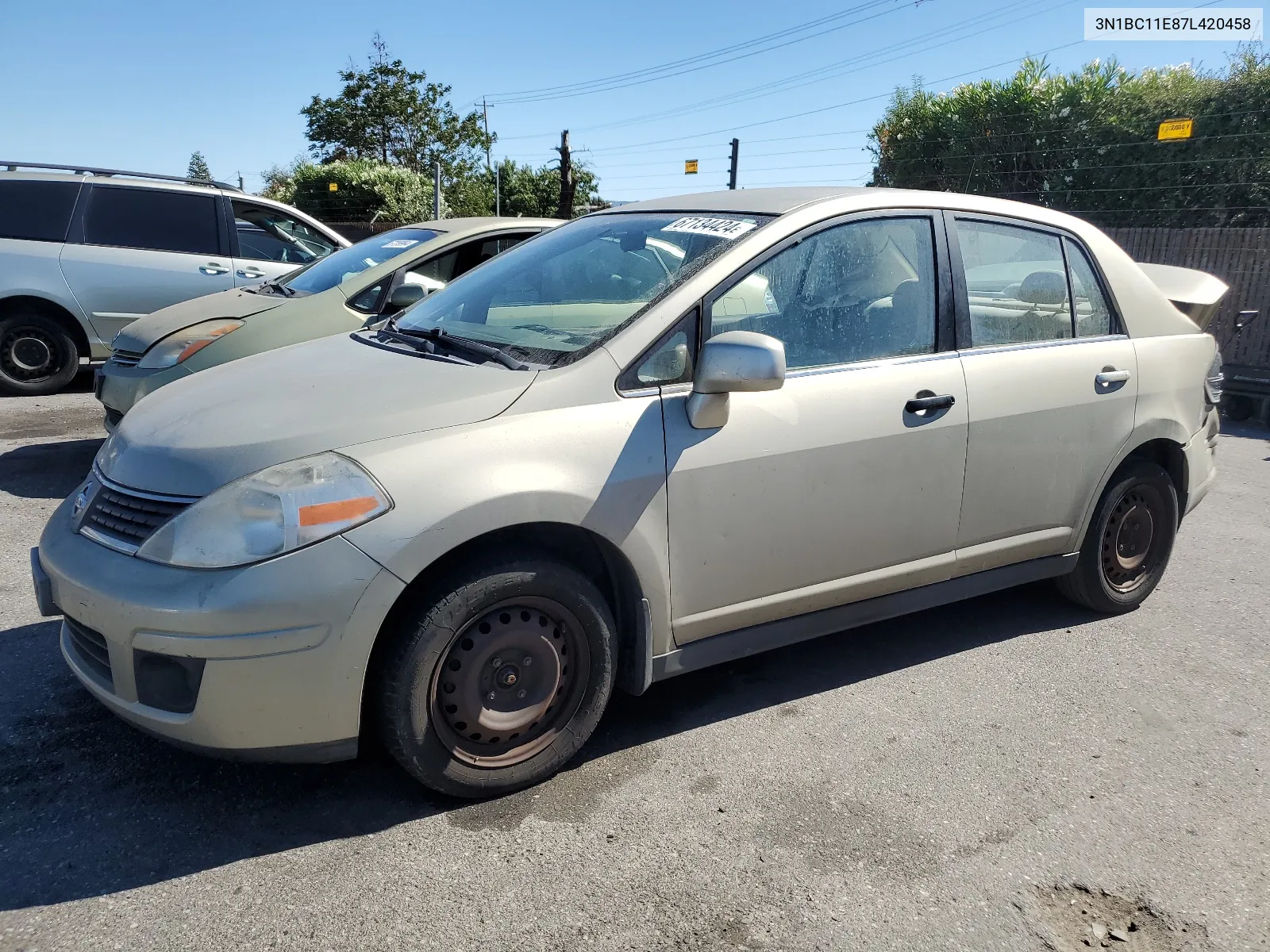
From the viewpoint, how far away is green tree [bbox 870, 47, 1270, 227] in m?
15.8

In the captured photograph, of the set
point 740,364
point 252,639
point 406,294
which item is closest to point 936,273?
point 740,364

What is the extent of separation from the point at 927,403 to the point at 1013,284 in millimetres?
825

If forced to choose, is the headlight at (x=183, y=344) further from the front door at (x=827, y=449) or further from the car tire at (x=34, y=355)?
the car tire at (x=34, y=355)

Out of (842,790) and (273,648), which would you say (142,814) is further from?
(842,790)

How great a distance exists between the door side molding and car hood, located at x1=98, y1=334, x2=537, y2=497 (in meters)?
1.01

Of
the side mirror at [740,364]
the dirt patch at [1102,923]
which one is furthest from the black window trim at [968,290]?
the dirt patch at [1102,923]

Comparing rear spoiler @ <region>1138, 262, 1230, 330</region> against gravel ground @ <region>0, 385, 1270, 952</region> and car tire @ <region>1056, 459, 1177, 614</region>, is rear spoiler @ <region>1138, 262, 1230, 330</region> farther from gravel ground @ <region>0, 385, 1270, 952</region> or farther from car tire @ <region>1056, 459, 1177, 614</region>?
gravel ground @ <region>0, 385, 1270, 952</region>

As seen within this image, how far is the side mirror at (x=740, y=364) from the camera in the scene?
2.79 meters

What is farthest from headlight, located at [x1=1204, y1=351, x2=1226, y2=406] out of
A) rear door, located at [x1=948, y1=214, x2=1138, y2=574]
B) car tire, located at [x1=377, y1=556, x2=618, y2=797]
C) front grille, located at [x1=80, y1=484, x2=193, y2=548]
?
front grille, located at [x1=80, y1=484, x2=193, y2=548]

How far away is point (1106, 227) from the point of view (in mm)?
16281

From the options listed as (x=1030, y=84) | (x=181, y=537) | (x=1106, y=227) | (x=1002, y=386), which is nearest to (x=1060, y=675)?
(x=1002, y=386)

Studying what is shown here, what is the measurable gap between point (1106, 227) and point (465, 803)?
54.9 ft

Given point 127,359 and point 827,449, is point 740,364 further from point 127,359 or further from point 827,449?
point 127,359

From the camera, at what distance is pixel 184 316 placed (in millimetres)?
5875
